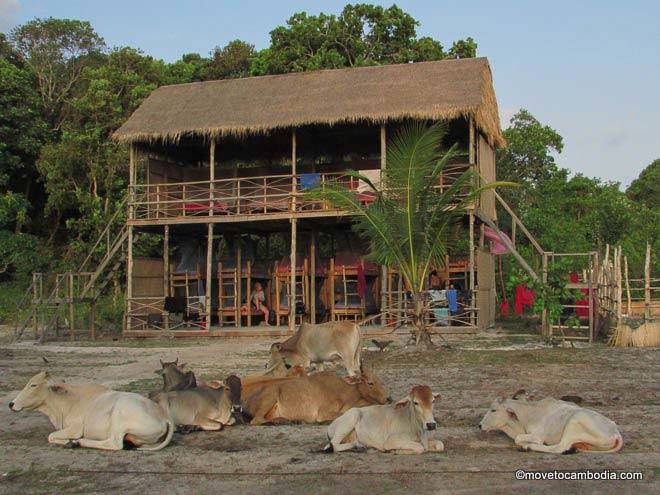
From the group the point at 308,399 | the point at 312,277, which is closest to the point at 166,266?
the point at 312,277

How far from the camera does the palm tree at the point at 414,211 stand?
14.8 meters

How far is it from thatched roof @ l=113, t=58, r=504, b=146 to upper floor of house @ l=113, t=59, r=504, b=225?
0.03 m

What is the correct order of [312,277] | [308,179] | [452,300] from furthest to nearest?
[312,277], [308,179], [452,300]

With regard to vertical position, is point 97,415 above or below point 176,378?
below

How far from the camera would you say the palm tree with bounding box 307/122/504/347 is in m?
14.8

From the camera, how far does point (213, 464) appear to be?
262 inches

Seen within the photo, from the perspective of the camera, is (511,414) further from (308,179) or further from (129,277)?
(129,277)

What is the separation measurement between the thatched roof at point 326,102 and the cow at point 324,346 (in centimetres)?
981

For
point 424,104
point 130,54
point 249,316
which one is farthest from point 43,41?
point 424,104

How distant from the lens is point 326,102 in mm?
22062

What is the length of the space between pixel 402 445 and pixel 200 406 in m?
2.28

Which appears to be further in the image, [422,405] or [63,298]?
[63,298]

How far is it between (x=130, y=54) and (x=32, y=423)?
2824 centimetres

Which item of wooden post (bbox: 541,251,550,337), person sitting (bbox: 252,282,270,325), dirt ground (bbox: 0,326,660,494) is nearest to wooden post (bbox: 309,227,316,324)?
person sitting (bbox: 252,282,270,325)
